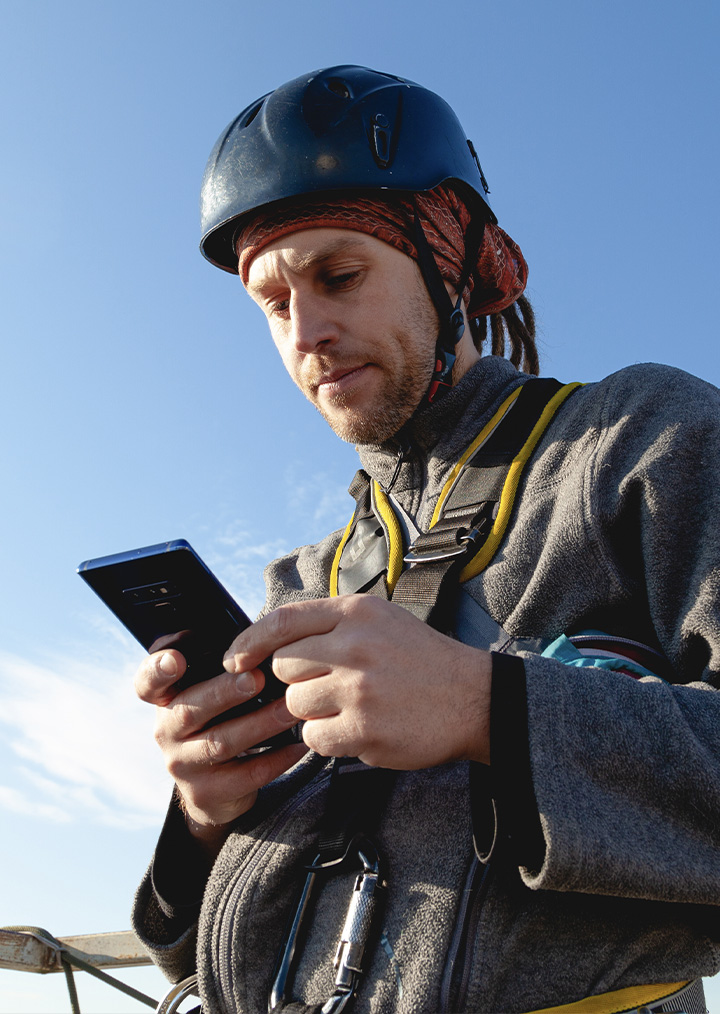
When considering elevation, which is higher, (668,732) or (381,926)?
(668,732)

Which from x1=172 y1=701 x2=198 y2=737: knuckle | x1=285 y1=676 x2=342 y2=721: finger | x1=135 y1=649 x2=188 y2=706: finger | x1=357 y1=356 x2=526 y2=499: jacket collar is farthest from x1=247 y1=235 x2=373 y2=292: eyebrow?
x1=285 y1=676 x2=342 y2=721: finger

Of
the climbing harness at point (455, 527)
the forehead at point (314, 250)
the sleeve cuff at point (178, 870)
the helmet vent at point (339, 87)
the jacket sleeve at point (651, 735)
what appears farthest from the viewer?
the helmet vent at point (339, 87)

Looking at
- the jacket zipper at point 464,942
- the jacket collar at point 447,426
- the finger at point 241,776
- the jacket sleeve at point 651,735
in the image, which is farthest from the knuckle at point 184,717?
the jacket collar at point 447,426

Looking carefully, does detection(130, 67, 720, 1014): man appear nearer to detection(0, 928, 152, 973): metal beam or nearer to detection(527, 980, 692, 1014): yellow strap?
detection(527, 980, 692, 1014): yellow strap

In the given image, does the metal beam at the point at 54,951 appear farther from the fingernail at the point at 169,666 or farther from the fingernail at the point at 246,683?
the fingernail at the point at 246,683

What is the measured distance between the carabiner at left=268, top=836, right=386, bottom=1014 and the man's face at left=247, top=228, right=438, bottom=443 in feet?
4.93

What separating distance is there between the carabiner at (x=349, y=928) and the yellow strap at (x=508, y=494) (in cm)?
81

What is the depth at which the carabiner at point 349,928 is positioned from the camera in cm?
194

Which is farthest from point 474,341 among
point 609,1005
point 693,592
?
point 609,1005

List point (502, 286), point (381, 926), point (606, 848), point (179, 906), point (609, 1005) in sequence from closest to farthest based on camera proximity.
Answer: point (606, 848) → point (609, 1005) → point (381, 926) → point (179, 906) → point (502, 286)

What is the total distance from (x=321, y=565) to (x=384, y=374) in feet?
2.46

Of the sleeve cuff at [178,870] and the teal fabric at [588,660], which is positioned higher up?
the teal fabric at [588,660]

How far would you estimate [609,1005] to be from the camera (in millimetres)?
1829

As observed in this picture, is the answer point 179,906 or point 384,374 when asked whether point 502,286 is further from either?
point 179,906
